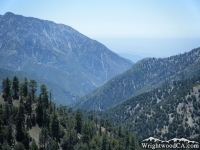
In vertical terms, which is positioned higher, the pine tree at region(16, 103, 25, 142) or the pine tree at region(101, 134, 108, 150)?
the pine tree at region(16, 103, 25, 142)

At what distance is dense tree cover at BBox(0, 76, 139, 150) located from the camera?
95.5 metres

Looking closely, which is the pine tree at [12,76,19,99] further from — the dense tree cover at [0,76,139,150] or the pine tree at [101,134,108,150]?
the pine tree at [101,134,108,150]

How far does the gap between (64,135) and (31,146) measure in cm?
2507

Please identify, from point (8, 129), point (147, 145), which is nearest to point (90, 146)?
point (8, 129)

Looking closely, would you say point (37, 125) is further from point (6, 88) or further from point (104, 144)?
point (104, 144)

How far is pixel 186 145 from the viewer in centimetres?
15262

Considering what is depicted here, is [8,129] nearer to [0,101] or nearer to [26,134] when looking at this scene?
[26,134]

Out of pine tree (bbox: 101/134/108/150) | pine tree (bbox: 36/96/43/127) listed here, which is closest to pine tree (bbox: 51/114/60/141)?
pine tree (bbox: 36/96/43/127)

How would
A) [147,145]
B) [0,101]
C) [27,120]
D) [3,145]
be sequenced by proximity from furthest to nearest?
[147,145]
[0,101]
[27,120]
[3,145]

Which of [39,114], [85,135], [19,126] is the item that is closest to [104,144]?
[85,135]

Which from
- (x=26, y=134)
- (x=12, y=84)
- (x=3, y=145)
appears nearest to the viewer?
(x=3, y=145)

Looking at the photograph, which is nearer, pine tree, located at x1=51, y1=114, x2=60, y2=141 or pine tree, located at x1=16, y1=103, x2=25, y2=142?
pine tree, located at x1=16, y1=103, x2=25, y2=142

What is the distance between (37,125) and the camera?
383ft

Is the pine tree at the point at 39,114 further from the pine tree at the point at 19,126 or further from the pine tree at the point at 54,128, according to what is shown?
the pine tree at the point at 19,126
